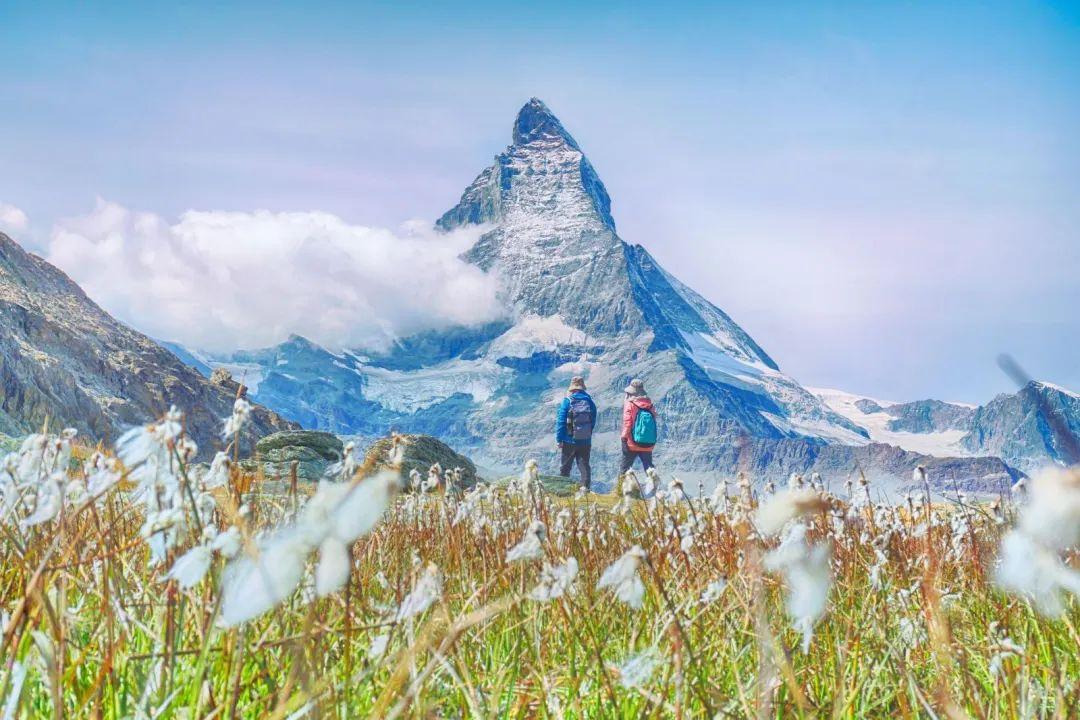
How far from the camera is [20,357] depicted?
1841 inches

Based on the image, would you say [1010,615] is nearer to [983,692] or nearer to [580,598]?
[983,692]

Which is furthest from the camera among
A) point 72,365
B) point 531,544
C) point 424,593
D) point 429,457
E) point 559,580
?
point 72,365

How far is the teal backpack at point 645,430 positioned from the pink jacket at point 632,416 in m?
0.09

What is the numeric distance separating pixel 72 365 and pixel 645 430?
5742 cm

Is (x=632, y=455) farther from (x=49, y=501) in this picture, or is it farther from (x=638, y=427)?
(x=49, y=501)

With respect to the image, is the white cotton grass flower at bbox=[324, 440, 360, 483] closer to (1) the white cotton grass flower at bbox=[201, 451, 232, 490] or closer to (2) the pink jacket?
(1) the white cotton grass flower at bbox=[201, 451, 232, 490]

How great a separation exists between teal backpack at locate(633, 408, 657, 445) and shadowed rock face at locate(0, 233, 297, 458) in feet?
29.9

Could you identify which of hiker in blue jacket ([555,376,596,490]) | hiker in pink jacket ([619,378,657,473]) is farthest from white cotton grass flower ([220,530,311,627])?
hiker in blue jacket ([555,376,596,490])

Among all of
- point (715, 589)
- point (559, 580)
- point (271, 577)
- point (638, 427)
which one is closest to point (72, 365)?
point (638, 427)

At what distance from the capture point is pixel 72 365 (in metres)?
63.4

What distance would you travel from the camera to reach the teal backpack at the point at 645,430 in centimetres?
1855

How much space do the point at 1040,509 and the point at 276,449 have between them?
2199cm

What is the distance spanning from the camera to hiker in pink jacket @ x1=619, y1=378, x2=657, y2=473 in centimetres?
1858

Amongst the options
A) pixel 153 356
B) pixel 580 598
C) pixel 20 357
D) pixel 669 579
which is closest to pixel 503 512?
pixel 669 579
